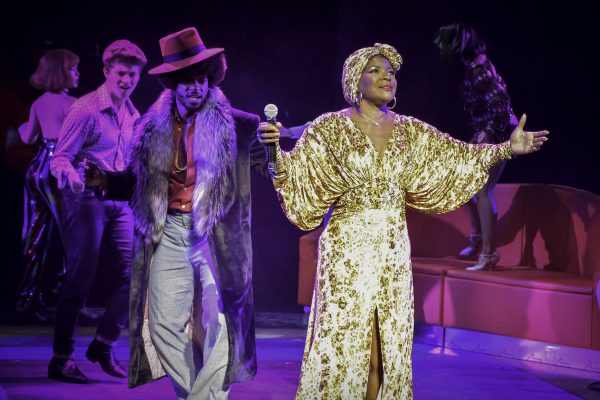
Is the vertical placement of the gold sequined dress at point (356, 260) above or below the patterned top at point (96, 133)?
below

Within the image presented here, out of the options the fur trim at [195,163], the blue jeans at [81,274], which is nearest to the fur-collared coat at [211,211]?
the fur trim at [195,163]

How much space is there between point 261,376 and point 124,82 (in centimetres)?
182

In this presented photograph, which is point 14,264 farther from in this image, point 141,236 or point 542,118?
point 542,118

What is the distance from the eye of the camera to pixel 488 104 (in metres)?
6.16

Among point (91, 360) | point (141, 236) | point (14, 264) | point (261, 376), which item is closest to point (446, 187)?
point (141, 236)

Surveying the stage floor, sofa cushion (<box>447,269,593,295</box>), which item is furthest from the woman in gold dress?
sofa cushion (<box>447,269,593,295</box>)

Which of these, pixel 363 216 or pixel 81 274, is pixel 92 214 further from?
pixel 363 216

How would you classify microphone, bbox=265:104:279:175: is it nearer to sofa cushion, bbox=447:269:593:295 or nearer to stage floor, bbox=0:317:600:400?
stage floor, bbox=0:317:600:400

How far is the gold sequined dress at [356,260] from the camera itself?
3.98 meters

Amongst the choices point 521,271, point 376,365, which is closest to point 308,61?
point 521,271

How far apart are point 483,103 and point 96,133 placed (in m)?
2.58

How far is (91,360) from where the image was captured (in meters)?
5.14

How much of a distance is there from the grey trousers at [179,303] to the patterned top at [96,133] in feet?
3.40

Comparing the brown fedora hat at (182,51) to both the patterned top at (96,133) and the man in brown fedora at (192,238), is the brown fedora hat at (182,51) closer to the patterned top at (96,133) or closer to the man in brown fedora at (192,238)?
the man in brown fedora at (192,238)
